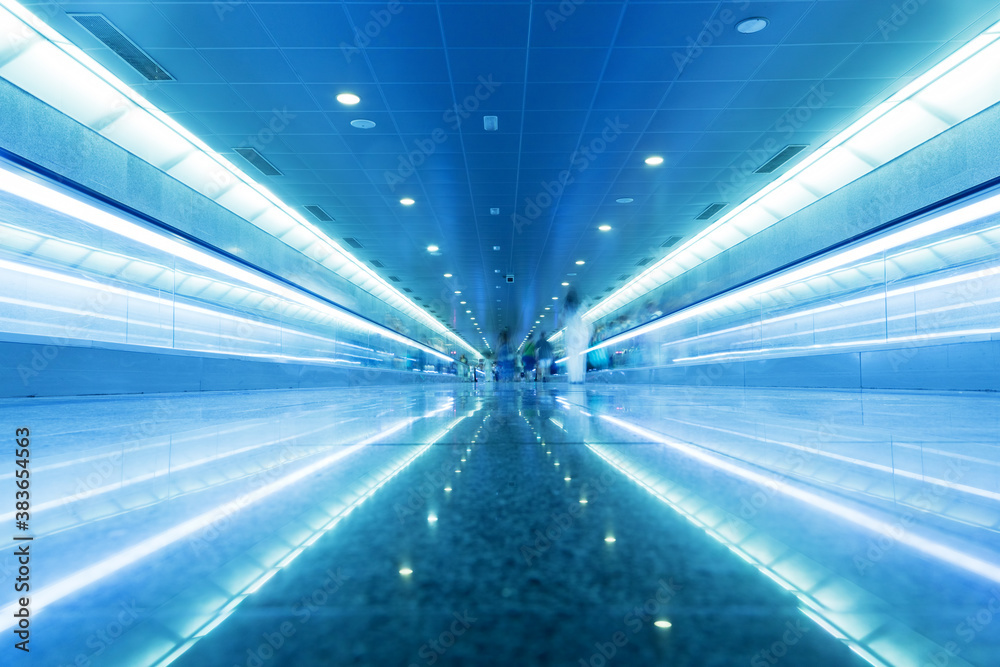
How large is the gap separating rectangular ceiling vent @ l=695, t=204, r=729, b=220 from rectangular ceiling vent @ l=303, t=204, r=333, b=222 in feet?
39.0

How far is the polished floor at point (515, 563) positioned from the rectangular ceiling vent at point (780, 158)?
1196cm

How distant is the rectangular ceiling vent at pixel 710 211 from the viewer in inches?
650

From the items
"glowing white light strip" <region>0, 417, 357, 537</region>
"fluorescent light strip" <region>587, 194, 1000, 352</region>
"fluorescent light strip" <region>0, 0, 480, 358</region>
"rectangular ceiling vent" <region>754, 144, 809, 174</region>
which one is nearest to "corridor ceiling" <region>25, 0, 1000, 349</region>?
"rectangular ceiling vent" <region>754, 144, 809, 174</region>

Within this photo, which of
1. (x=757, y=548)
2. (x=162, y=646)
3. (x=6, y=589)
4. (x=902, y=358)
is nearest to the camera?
(x=162, y=646)

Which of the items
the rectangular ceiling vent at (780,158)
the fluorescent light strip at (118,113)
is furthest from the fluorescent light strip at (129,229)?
the rectangular ceiling vent at (780,158)

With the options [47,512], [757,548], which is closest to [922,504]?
[757,548]

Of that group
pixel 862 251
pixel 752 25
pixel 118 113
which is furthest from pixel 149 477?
pixel 862 251

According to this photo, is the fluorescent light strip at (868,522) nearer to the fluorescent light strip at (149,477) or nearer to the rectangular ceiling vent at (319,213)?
the fluorescent light strip at (149,477)

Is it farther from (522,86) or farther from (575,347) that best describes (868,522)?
(575,347)

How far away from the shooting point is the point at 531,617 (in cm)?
78

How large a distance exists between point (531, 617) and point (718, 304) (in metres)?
23.9

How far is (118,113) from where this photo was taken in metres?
11.0

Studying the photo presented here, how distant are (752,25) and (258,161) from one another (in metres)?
10.7

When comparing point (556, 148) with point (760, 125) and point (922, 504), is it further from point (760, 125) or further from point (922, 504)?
point (922, 504)
